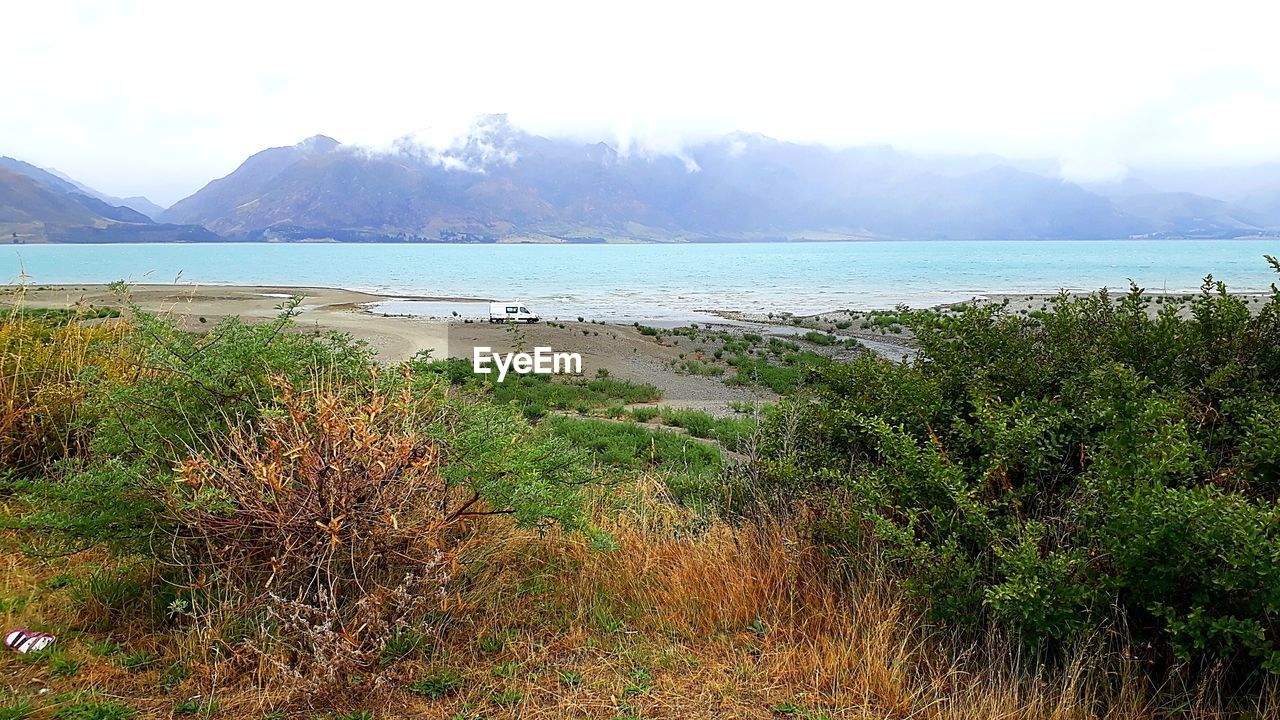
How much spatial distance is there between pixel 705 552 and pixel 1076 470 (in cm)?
209

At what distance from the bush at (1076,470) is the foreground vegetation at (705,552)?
19 mm

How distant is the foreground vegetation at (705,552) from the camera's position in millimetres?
3342

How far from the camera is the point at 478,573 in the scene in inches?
184

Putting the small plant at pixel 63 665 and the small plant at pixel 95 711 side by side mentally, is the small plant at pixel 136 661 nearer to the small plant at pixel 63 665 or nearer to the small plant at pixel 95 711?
the small plant at pixel 63 665

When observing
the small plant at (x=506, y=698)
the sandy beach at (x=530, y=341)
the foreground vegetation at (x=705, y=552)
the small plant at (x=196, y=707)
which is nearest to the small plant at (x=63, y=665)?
the foreground vegetation at (x=705, y=552)

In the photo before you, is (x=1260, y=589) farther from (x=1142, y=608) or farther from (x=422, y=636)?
(x=422, y=636)

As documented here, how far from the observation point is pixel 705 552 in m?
4.74

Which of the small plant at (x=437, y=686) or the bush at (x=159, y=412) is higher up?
the bush at (x=159, y=412)

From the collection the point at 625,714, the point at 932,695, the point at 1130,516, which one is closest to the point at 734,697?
the point at 625,714

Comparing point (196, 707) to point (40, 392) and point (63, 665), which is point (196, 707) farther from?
point (40, 392)

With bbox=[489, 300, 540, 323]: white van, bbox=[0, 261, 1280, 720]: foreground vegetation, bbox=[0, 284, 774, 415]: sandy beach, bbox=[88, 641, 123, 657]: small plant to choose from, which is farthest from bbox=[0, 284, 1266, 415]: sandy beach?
bbox=[88, 641, 123, 657]: small plant

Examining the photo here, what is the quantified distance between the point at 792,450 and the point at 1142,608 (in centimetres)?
219

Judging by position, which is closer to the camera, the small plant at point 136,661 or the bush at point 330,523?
the bush at point 330,523

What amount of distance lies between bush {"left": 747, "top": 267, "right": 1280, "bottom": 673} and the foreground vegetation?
0.06 ft
